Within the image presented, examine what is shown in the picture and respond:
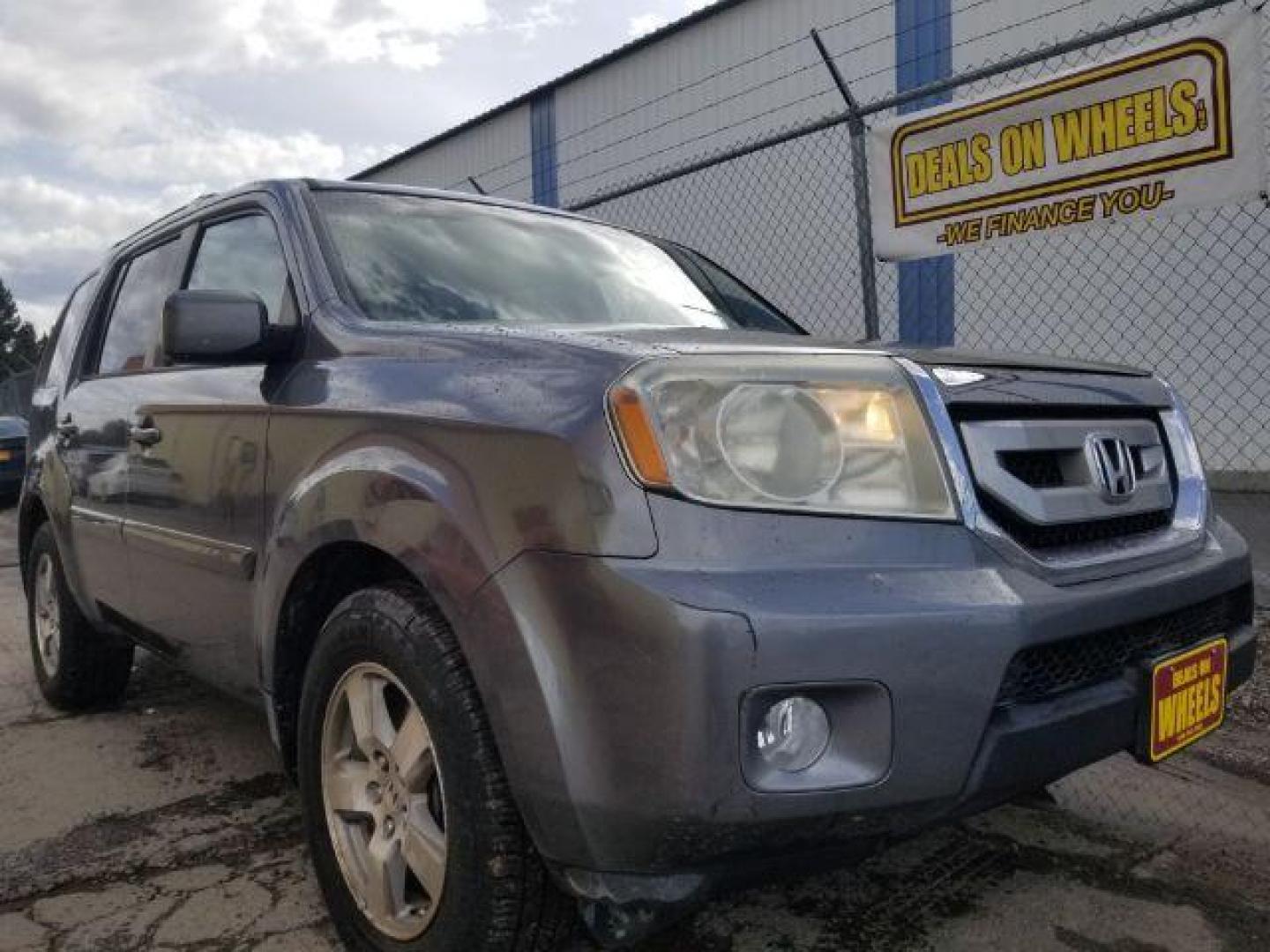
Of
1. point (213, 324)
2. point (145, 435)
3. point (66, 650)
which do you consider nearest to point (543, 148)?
point (66, 650)

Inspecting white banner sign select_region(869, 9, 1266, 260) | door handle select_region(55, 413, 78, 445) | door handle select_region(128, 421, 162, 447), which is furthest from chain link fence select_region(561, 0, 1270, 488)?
door handle select_region(55, 413, 78, 445)

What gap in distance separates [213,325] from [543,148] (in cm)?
1083

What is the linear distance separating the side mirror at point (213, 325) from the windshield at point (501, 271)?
0.23 meters

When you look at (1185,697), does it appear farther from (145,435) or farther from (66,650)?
(66,650)

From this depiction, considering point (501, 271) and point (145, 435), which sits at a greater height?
point (501, 271)

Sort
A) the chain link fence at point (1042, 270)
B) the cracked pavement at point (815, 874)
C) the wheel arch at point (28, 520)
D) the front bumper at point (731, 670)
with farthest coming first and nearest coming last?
the chain link fence at point (1042, 270) < the wheel arch at point (28, 520) < the cracked pavement at point (815, 874) < the front bumper at point (731, 670)

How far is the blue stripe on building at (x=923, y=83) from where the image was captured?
7609 mm

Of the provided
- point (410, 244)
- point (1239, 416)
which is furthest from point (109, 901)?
point (1239, 416)

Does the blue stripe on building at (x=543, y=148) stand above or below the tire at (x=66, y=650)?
above

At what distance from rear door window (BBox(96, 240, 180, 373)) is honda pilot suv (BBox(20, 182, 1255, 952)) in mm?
951

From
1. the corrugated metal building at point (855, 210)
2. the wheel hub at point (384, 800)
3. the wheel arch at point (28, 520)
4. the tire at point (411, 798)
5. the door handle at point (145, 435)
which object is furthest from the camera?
the corrugated metal building at point (855, 210)

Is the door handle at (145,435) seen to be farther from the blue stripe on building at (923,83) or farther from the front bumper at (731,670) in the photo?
the blue stripe on building at (923,83)

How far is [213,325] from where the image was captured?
7.36 ft

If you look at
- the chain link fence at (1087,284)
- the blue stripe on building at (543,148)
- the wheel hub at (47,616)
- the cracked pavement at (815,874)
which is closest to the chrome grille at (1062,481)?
the cracked pavement at (815,874)
